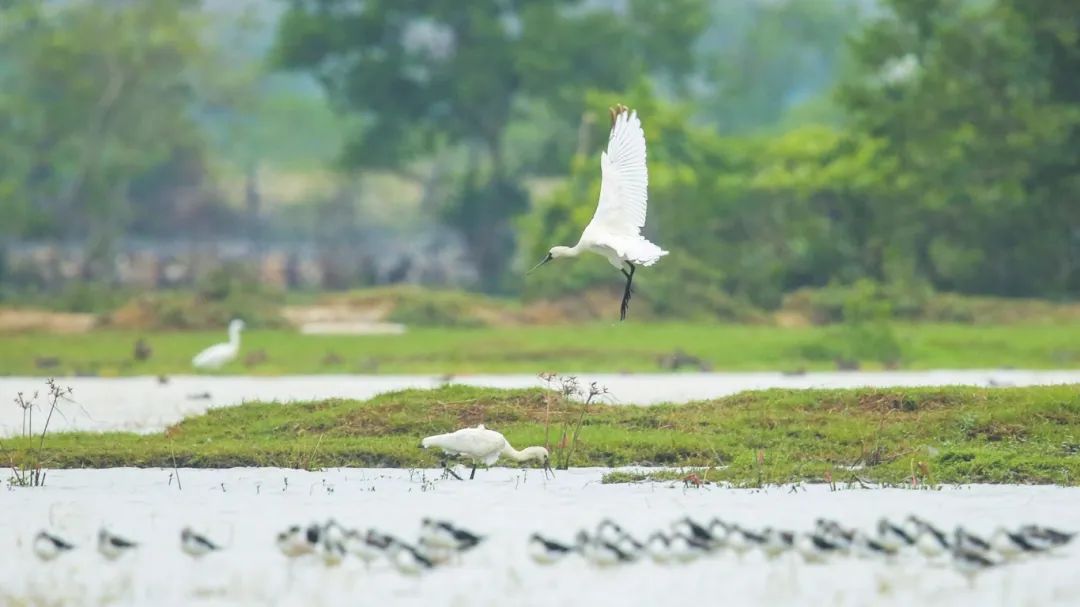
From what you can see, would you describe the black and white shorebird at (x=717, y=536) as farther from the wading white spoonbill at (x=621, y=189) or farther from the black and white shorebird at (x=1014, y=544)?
the wading white spoonbill at (x=621, y=189)

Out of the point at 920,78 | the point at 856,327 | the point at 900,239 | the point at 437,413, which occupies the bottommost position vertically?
the point at 437,413

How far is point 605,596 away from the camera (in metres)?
10.4

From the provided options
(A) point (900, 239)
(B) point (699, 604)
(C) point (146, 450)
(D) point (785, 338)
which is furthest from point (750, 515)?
(A) point (900, 239)

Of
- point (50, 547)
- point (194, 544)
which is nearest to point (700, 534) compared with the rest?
point (194, 544)

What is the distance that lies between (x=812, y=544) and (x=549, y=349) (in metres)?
17.8

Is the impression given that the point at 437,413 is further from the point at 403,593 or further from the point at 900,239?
the point at 900,239

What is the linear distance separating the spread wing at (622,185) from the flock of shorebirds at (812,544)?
17.1 ft

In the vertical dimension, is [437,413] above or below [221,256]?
below

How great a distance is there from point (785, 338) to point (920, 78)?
378 inches

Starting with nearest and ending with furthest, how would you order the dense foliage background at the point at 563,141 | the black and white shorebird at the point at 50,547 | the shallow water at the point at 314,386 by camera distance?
the black and white shorebird at the point at 50,547 < the shallow water at the point at 314,386 < the dense foliage background at the point at 563,141

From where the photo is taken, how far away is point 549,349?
28688mm

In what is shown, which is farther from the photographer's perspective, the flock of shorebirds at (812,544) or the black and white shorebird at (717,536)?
the black and white shorebird at (717,536)

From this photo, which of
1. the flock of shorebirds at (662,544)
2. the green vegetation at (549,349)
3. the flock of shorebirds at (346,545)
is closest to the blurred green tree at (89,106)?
the green vegetation at (549,349)

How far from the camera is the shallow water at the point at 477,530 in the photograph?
34.3 ft
